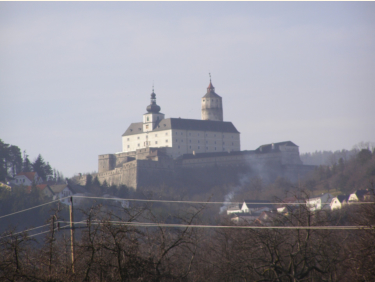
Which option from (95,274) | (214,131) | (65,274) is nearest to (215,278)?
(95,274)

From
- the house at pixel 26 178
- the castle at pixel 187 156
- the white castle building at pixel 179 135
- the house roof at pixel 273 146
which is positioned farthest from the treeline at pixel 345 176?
the house at pixel 26 178

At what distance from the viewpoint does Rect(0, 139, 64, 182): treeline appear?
77.0 m

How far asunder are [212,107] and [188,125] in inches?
404

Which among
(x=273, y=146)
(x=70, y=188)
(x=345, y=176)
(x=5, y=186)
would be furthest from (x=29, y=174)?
(x=345, y=176)

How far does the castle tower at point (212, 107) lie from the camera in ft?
325

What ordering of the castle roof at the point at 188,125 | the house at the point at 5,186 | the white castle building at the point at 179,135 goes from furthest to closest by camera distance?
the castle roof at the point at 188,125 → the white castle building at the point at 179,135 → the house at the point at 5,186

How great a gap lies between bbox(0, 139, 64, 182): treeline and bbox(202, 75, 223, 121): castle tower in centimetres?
2776

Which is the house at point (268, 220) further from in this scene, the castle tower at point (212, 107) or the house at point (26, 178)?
the castle tower at point (212, 107)

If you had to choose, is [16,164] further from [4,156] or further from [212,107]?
[212,107]

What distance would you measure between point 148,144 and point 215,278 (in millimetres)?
69879

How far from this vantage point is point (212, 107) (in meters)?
100

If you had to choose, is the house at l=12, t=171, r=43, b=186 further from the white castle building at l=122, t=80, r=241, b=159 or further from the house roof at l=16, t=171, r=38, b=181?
the white castle building at l=122, t=80, r=241, b=159

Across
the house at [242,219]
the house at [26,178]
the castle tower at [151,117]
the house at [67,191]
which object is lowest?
the house at [242,219]

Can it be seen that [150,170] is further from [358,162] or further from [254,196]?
[358,162]
